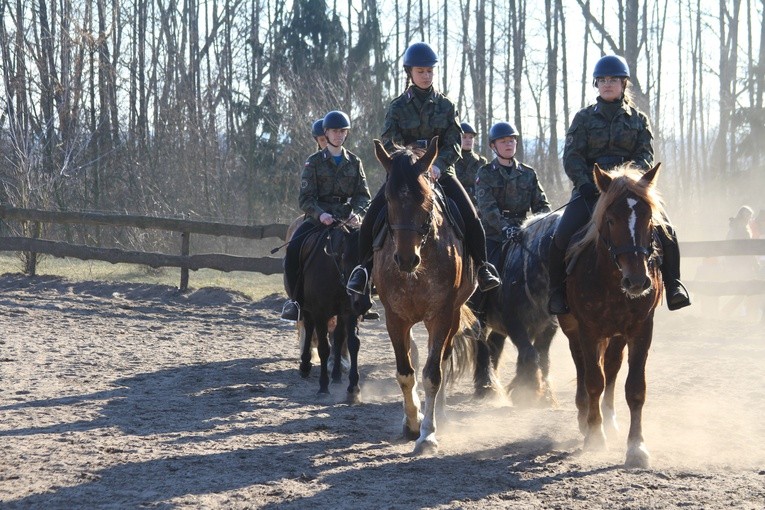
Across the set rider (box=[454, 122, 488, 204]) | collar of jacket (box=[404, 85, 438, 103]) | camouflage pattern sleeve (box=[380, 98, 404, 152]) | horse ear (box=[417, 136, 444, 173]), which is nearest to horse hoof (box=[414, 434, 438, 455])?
horse ear (box=[417, 136, 444, 173])

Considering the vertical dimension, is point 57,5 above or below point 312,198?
above

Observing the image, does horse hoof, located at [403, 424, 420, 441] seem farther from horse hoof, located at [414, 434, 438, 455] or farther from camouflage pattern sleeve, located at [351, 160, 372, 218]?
camouflage pattern sleeve, located at [351, 160, 372, 218]

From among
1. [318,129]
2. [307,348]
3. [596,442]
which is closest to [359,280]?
[596,442]

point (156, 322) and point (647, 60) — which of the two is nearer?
point (156, 322)

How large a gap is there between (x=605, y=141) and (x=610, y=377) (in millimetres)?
1748

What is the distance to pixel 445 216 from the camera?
6.75 meters

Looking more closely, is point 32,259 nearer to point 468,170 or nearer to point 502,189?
point 468,170

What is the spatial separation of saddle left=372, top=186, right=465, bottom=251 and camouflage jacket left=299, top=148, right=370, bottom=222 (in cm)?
220

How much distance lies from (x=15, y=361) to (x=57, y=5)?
2472 centimetres

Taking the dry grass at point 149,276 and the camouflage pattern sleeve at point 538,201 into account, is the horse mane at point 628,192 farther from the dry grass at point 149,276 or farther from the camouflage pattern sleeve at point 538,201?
the dry grass at point 149,276

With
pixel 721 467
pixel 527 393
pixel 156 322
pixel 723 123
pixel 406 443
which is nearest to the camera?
pixel 721 467

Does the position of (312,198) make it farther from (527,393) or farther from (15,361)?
(15,361)

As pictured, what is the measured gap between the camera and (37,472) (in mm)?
5273

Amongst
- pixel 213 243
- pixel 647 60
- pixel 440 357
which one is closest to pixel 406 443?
pixel 440 357
